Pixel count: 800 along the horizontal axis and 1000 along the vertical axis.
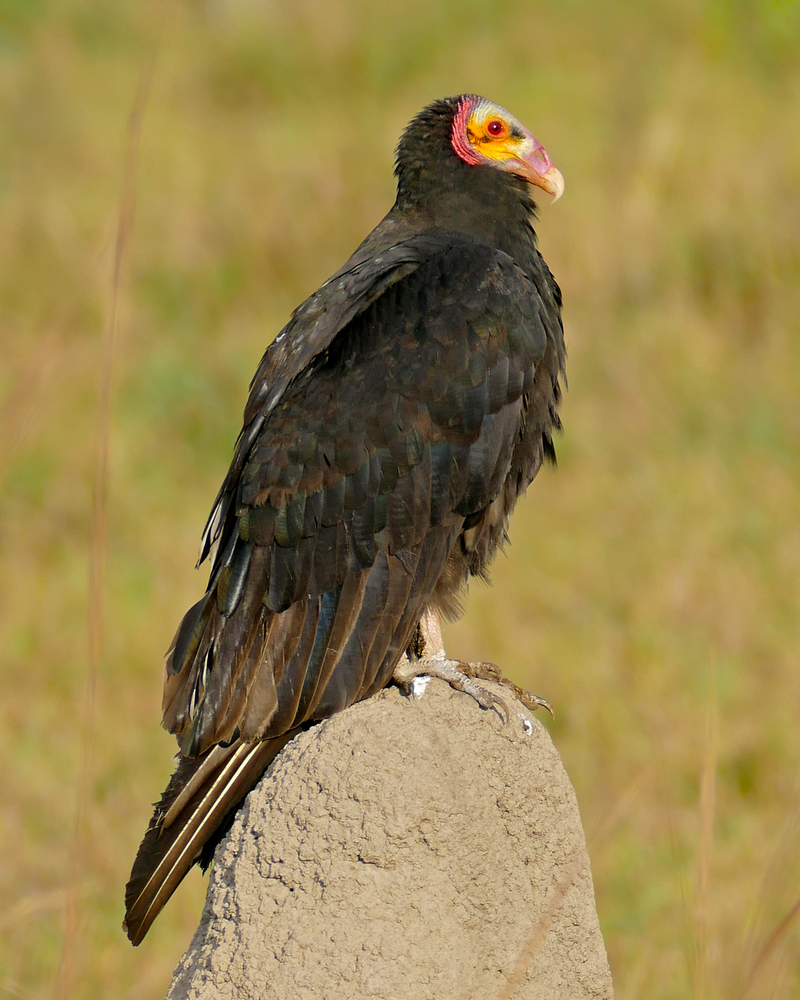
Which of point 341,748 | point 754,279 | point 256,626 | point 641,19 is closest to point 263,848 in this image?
point 341,748

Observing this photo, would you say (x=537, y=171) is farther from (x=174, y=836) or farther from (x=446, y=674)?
(x=174, y=836)

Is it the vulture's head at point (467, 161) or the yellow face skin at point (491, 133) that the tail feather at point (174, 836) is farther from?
the yellow face skin at point (491, 133)

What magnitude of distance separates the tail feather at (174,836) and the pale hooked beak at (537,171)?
1967 mm

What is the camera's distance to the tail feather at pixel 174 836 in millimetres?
2883

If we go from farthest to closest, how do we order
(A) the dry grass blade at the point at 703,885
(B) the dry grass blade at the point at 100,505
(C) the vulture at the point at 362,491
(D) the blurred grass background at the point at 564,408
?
(D) the blurred grass background at the point at 564,408 → (C) the vulture at the point at 362,491 → (A) the dry grass blade at the point at 703,885 → (B) the dry grass blade at the point at 100,505

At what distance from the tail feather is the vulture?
0.14 feet

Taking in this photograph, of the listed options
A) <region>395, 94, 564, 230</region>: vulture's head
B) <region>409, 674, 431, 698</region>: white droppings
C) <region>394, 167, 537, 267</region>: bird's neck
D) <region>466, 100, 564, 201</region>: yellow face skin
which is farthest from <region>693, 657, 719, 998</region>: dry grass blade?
<region>466, 100, 564, 201</region>: yellow face skin

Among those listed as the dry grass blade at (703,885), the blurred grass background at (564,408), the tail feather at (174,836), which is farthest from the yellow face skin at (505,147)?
the tail feather at (174,836)

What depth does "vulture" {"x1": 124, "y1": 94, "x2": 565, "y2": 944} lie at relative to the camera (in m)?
3.10

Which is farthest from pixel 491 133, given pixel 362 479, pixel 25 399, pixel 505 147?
pixel 25 399

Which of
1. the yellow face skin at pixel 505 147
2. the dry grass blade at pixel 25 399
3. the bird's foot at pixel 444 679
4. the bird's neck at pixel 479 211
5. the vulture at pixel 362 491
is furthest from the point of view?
the yellow face skin at pixel 505 147

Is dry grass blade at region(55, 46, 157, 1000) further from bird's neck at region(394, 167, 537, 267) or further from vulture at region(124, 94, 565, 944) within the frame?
bird's neck at region(394, 167, 537, 267)

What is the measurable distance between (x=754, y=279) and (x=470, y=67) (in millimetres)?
4709

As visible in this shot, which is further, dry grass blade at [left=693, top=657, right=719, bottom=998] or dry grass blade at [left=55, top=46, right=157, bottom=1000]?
dry grass blade at [left=693, top=657, right=719, bottom=998]
